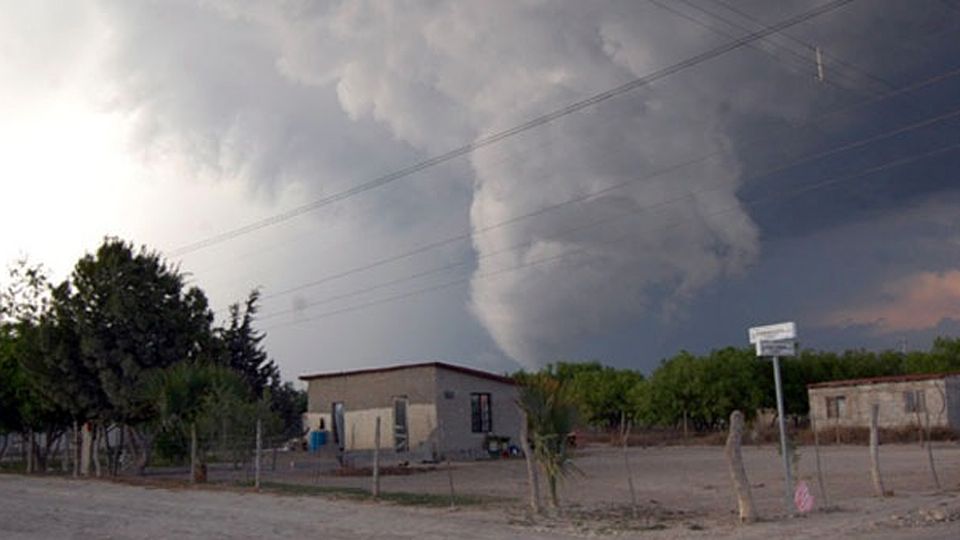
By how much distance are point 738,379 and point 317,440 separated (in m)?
36.9

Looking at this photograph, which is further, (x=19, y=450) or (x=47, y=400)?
(x=19, y=450)

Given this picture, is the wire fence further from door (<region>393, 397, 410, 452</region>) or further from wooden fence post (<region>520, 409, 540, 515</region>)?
wooden fence post (<region>520, 409, 540, 515</region>)

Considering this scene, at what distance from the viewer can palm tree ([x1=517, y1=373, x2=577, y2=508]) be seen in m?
20.3

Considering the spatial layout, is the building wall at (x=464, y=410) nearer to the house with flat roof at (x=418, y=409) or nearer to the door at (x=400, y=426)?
the house with flat roof at (x=418, y=409)

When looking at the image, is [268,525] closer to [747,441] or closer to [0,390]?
[0,390]

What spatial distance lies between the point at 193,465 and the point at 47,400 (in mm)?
12296

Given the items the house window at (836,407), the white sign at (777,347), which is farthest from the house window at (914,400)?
the white sign at (777,347)

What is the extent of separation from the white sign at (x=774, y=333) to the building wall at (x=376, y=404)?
2559 centimetres

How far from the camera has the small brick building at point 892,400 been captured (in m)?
51.2

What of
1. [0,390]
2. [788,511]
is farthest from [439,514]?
[0,390]

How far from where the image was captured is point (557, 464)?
20.3 m

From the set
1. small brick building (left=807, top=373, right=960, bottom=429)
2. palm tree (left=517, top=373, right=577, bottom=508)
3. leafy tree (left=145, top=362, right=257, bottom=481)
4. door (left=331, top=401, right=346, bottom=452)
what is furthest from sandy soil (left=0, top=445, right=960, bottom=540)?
small brick building (left=807, top=373, right=960, bottom=429)

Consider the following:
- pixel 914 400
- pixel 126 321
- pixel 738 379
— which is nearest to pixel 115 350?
pixel 126 321

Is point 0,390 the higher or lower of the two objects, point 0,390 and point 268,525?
the higher
